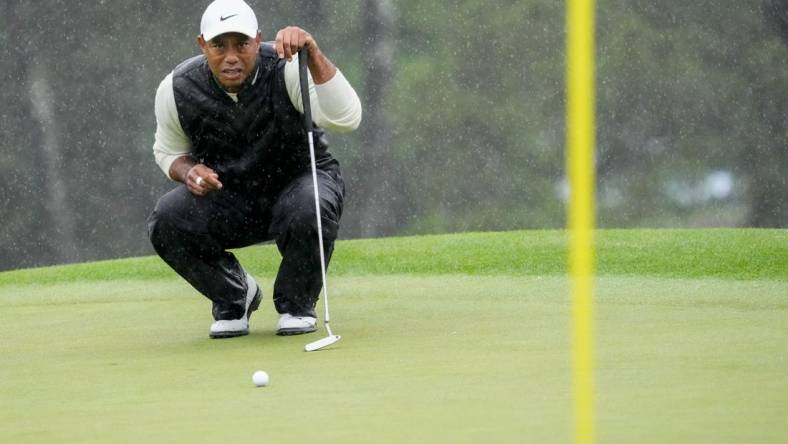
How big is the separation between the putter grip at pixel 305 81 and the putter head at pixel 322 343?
760 mm

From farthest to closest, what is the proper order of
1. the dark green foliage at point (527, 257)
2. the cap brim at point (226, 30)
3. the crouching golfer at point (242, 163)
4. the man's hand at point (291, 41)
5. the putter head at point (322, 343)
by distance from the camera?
the dark green foliage at point (527, 257) < the crouching golfer at point (242, 163) < the cap brim at point (226, 30) < the man's hand at point (291, 41) < the putter head at point (322, 343)

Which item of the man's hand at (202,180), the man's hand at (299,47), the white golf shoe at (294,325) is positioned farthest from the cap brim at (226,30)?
the white golf shoe at (294,325)

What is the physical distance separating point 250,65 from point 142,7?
21.8m

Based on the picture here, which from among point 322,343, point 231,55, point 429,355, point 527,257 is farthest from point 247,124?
point 527,257

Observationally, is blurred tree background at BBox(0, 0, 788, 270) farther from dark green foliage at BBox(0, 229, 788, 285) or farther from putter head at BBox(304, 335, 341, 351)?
putter head at BBox(304, 335, 341, 351)

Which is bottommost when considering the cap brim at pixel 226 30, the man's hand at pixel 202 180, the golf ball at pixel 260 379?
the golf ball at pixel 260 379

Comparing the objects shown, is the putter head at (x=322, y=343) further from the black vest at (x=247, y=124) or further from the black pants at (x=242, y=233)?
the black vest at (x=247, y=124)

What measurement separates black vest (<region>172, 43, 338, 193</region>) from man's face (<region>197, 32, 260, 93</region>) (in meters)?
0.07

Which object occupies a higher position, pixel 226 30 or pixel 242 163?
pixel 226 30

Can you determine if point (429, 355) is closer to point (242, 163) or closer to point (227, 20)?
point (242, 163)

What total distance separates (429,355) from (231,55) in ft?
4.53

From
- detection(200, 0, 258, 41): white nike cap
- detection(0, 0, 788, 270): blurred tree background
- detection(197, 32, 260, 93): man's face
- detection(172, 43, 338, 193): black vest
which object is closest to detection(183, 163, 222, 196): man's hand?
detection(172, 43, 338, 193): black vest

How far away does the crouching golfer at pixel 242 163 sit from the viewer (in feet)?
16.1

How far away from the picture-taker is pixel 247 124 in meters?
5.04
